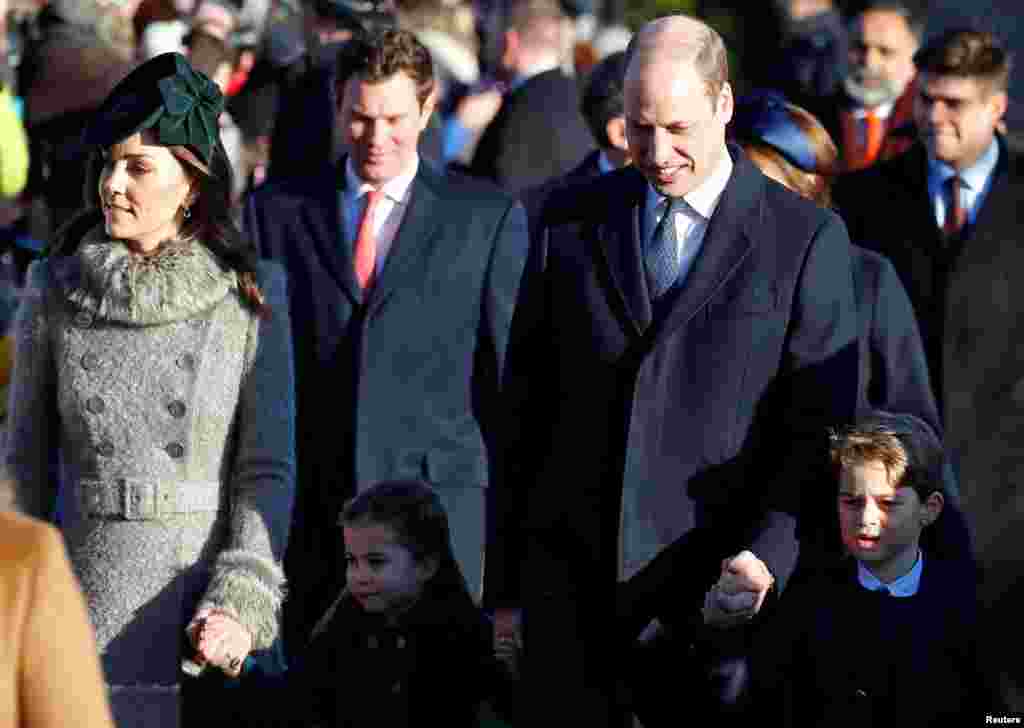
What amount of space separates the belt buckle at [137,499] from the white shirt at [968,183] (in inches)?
130

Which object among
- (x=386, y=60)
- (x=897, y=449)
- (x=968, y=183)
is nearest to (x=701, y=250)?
(x=897, y=449)

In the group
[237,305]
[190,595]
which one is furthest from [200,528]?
[237,305]

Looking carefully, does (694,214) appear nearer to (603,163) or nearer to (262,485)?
(262,485)

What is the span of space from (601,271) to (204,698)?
4.68 ft

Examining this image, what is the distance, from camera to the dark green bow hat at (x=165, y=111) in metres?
6.07

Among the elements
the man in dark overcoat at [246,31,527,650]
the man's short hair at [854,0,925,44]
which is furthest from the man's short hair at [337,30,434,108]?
the man's short hair at [854,0,925,44]

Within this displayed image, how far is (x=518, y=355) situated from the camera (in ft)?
20.3

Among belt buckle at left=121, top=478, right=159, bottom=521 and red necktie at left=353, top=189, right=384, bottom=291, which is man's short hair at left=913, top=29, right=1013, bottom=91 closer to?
red necktie at left=353, top=189, right=384, bottom=291

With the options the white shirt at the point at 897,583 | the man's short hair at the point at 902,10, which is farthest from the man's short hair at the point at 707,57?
the man's short hair at the point at 902,10

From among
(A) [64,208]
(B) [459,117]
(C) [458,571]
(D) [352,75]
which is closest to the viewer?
(C) [458,571]

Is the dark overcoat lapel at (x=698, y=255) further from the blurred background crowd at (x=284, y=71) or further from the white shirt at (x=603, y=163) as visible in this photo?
the blurred background crowd at (x=284, y=71)

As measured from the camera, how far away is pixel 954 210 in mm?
8328

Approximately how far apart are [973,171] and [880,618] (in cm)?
267

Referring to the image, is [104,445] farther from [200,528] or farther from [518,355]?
[518,355]
